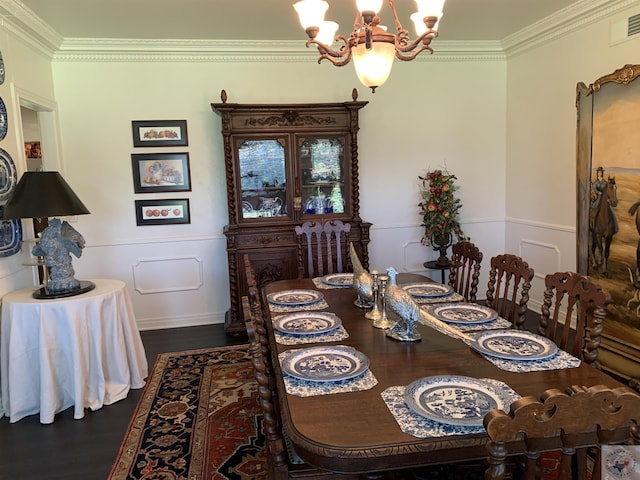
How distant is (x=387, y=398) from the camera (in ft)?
4.83

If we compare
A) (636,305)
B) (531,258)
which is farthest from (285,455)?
(531,258)

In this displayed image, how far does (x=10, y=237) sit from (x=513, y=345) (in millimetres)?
3188

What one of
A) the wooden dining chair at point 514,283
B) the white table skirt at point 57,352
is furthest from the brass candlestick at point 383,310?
the white table skirt at point 57,352

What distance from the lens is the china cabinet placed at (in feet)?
13.7

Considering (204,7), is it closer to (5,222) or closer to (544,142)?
(5,222)

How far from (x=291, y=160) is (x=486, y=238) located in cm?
235

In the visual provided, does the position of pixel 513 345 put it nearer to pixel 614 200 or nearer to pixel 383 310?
pixel 383 310

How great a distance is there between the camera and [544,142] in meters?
4.30

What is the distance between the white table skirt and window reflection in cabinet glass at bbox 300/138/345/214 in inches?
80.3

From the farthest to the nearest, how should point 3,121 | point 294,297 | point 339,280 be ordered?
1. point 3,121
2. point 339,280
3. point 294,297

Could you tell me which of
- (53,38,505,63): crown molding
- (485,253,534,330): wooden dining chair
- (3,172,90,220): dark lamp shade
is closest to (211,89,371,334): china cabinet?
(53,38,505,63): crown molding

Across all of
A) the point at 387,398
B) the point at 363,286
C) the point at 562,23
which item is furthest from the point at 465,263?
the point at 562,23

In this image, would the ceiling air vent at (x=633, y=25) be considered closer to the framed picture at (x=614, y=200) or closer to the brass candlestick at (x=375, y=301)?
the framed picture at (x=614, y=200)

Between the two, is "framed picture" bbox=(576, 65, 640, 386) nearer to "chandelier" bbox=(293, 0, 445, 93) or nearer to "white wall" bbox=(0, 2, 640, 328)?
"white wall" bbox=(0, 2, 640, 328)
